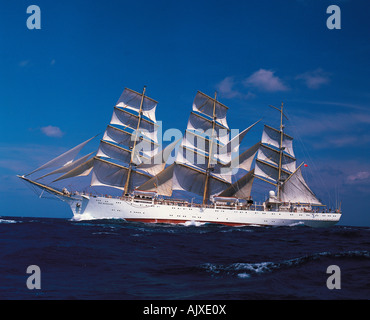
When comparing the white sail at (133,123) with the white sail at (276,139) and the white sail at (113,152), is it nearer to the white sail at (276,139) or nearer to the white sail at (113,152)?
the white sail at (113,152)

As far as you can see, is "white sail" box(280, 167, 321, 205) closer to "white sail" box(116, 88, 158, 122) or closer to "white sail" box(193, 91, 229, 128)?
"white sail" box(193, 91, 229, 128)

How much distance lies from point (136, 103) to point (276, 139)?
29.2 metres

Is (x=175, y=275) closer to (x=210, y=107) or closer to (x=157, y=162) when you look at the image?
(x=157, y=162)

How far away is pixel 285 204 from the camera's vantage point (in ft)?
191

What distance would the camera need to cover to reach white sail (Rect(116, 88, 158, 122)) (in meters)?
59.1

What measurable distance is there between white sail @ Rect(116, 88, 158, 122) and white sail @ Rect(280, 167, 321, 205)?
28.6 metres

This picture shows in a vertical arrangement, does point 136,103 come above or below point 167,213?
above

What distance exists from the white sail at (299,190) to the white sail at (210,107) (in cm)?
1650

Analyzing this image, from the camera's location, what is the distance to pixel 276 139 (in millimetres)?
62375

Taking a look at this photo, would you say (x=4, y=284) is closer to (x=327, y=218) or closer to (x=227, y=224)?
(x=227, y=224)
